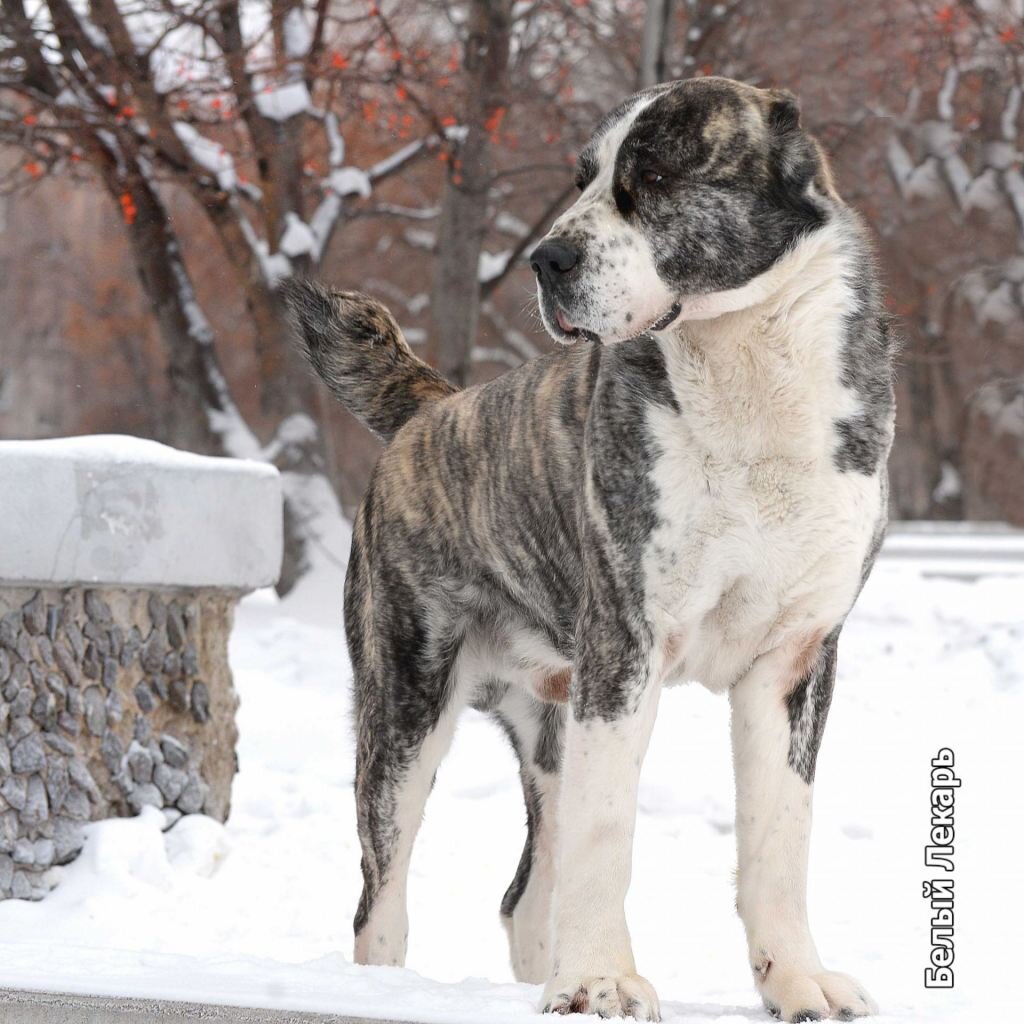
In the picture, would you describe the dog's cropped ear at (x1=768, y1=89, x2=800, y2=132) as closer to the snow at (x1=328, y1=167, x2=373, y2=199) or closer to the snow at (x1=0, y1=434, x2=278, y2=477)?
the snow at (x1=0, y1=434, x2=278, y2=477)

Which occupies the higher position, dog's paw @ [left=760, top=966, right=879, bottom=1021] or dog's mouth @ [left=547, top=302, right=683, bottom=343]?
dog's mouth @ [left=547, top=302, right=683, bottom=343]

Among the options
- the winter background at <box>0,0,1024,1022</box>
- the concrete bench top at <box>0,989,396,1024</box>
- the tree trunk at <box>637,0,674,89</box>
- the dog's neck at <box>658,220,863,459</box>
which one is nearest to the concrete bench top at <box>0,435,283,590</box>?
the winter background at <box>0,0,1024,1022</box>

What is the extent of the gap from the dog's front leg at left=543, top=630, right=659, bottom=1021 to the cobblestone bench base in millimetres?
2138

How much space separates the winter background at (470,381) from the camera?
14.2ft

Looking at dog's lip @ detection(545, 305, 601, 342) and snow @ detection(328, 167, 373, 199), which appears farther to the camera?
snow @ detection(328, 167, 373, 199)

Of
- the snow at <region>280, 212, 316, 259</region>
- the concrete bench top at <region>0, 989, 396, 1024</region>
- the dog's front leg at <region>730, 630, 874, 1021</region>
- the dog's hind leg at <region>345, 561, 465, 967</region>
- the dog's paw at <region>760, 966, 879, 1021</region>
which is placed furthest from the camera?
the snow at <region>280, 212, 316, 259</region>

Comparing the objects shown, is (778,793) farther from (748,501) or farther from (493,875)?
(493,875)

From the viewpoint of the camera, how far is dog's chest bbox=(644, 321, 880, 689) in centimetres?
282

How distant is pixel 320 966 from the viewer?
122 inches

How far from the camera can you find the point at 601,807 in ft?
9.32

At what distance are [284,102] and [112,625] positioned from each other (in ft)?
22.2

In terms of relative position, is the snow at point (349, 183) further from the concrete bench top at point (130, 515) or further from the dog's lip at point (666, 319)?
the dog's lip at point (666, 319)

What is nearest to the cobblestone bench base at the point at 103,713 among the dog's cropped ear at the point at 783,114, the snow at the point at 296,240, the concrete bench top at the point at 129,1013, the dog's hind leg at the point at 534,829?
the dog's hind leg at the point at 534,829

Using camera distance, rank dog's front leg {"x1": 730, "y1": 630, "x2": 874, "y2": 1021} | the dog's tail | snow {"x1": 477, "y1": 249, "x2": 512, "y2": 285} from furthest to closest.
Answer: snow {"x1": 477, "y1": 249, "x2": 512, "y2": 285}
the dog's tail
dog's front leg {"x1": 730, "y1": 630, "x2": 874, "y2": 1021}
